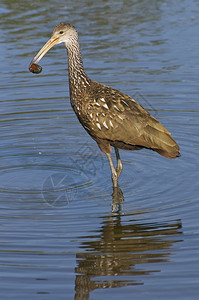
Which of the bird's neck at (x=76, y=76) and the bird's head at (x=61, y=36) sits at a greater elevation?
the bird's head at (x=61, y=36)

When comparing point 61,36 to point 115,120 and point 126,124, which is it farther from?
point 126,124

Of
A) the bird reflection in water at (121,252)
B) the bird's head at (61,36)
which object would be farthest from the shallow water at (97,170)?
the bird's head at (61,36)

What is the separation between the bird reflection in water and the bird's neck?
1.90 meters

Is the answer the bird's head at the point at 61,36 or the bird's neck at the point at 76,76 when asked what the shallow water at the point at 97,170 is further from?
the bird's head at the point at 61,36

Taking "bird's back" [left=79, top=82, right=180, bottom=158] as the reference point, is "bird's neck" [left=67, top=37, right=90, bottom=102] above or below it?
above

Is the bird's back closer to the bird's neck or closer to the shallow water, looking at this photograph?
the bird's neck

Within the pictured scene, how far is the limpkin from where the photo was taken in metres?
9.01

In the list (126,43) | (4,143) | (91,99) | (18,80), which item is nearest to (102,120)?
(91,99)

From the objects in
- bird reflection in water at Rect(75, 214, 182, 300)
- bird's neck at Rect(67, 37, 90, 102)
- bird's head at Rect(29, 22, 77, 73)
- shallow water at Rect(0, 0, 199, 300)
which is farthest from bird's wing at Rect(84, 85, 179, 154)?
bird reflection in water at Rect(75, 214, 182, 300)

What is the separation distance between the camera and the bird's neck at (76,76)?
30.8 feet

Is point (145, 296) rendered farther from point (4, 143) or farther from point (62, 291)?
point (4, 143)

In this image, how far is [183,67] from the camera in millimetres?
13594

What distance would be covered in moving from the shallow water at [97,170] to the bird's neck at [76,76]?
3.99ft

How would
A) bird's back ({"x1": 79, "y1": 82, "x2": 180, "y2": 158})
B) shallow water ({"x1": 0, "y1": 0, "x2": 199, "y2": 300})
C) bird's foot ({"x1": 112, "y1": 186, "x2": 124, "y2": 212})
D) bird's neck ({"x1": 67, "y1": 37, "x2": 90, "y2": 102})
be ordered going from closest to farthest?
shallow water ({"x1": 0, "y1": 0, "x2": 199, "y2": 300})
bird's foot ({"x1": 112, "y1": 186, "x2": 124, "y2": 212})
bird's back ({"x1": 79, "y1": 82, "x2": 180, "y2": 158})
bird's neck ({"x1": 67, "y1": 37, "x2": 90, "y2": 102})
